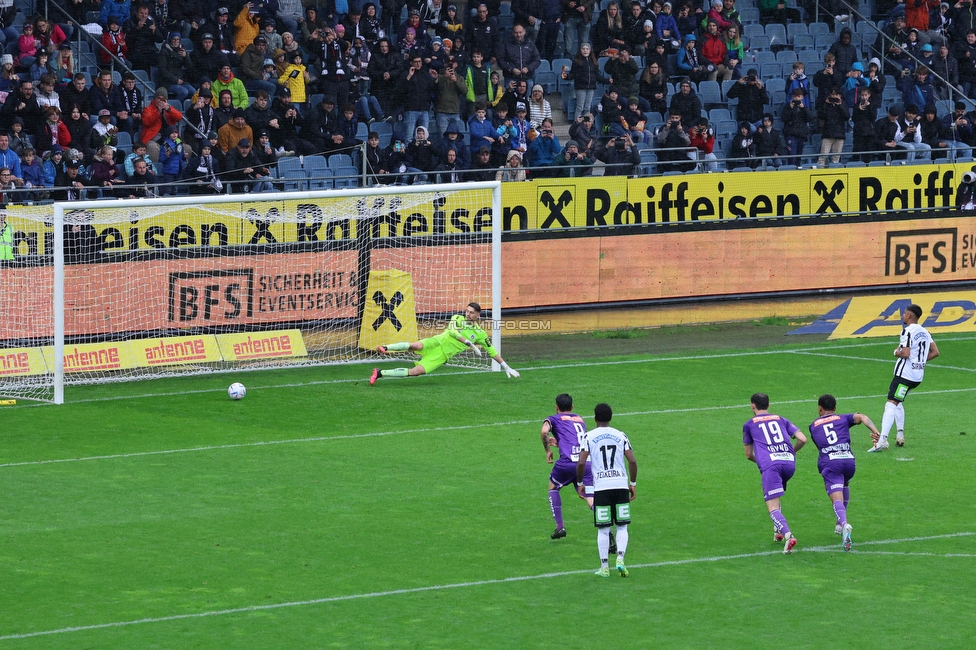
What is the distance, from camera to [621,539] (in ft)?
40.1

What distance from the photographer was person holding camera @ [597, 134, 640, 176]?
28.1m

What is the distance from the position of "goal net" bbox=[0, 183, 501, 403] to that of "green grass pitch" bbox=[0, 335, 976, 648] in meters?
0.98

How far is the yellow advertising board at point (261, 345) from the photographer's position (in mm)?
23594

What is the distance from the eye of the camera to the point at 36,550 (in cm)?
1323

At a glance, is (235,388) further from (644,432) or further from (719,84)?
(719,84)

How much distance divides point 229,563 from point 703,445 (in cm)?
737

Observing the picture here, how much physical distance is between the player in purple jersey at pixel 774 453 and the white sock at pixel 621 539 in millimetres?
1580

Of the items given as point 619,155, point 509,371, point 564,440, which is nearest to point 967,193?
point 619,155

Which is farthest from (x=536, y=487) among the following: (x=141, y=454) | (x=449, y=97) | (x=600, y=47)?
(x=600, y=47)

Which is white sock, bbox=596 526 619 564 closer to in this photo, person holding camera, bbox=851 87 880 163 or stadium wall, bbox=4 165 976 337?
stadium wall, bbox=4 165 976 337

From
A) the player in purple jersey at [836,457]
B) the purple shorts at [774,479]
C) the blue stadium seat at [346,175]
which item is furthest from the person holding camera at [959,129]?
the purple shorts at [774,479]

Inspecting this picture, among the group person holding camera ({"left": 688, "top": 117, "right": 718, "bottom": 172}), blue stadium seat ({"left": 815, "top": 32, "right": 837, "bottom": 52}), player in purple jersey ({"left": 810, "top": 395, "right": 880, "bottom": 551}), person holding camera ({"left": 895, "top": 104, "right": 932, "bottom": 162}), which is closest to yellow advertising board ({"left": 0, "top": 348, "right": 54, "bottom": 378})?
player in purple jersey ({"left": 810, "top": 395, "right": 880, "bottom": 551})

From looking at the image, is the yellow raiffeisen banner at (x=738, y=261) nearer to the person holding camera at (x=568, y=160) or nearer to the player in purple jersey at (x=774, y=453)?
the person holding camera at (x=568, y=160)

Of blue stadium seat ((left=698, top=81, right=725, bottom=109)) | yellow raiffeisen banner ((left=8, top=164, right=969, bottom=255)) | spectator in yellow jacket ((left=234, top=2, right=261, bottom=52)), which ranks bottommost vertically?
yellow raiffeisen banner ((left=8, top=164, right=969, bottom=255))
